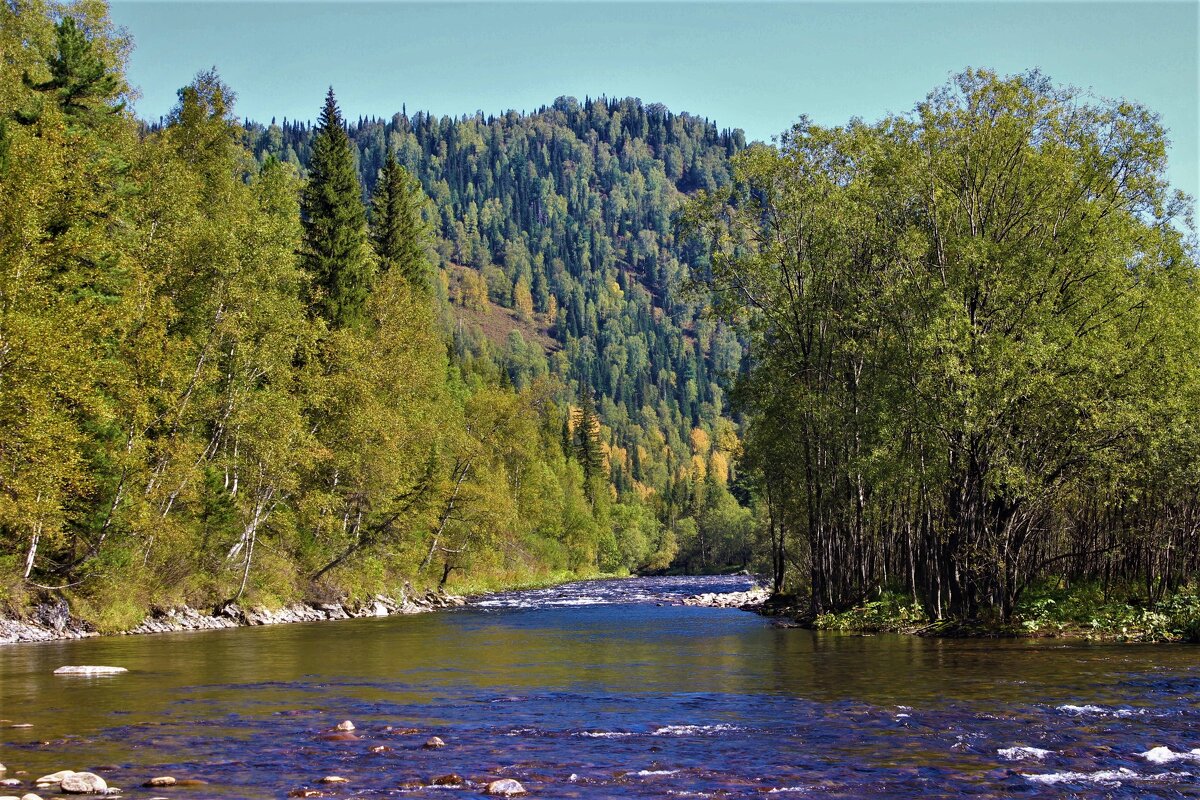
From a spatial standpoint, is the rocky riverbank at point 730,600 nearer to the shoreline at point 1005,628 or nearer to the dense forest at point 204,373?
the dense forest at point 204,373

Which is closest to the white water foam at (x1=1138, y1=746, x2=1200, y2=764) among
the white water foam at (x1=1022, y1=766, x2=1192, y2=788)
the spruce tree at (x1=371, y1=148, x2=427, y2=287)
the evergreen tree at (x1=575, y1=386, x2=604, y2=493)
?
the white water foam at (x1=1022, y1=766, x2=1192, y2=788)

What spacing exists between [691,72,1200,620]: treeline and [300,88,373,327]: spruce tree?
26.3 meters

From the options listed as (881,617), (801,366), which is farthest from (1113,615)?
(801,366)

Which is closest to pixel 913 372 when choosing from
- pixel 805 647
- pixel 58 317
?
pixel 805 647

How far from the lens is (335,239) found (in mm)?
61906

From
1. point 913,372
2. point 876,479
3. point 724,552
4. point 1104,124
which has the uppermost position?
point 1104,124

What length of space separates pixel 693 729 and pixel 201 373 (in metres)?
31.5

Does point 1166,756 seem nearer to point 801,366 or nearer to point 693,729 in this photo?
point 693,729

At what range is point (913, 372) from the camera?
117ft

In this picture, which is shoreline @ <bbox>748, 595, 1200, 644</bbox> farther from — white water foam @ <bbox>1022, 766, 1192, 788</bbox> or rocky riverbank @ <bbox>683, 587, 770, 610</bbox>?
rocky riverbank @ <bbox>683, 587, 770, 610</bbox>

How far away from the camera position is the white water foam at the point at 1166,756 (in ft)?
49.3

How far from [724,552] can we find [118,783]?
485 feet

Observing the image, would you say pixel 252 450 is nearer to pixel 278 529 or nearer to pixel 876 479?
pixel 278 529

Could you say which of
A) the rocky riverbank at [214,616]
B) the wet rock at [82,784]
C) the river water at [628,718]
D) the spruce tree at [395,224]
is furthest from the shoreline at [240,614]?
the spruce tree at [395,224]
